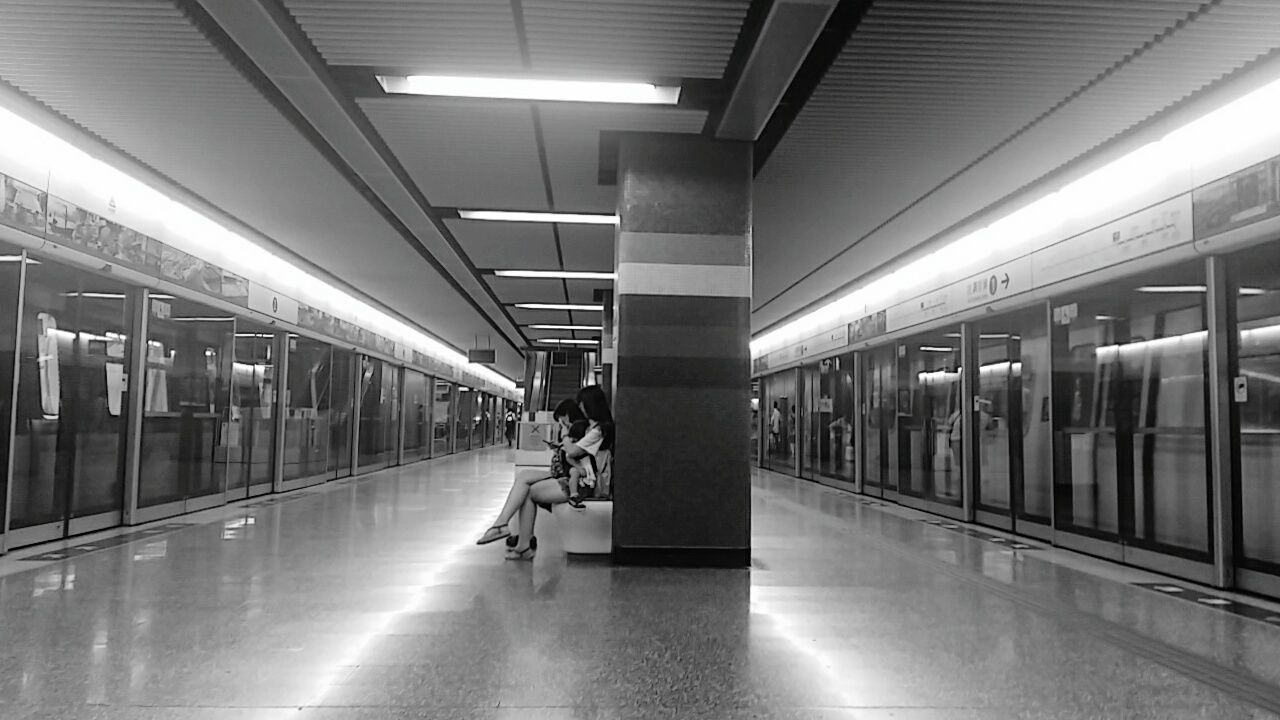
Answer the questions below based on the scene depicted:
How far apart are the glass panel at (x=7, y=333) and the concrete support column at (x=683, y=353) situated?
478cm

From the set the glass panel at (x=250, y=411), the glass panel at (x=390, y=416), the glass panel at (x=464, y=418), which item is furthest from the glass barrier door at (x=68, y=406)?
the glass panel at (x=464, y=418)

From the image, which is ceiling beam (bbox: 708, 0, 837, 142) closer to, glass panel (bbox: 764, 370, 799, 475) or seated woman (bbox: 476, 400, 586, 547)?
seated woman (bbox: 476, 400, 586, 547)

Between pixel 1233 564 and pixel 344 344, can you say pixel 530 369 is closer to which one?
pixel 344 344

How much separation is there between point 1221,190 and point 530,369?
19611 millimetres

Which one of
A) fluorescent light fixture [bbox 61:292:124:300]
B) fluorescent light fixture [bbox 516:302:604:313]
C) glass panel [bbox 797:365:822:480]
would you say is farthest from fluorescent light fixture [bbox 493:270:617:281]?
fluorescent light fixture [bbox 61:292:124:300]

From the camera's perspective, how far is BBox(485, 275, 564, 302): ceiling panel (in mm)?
13974

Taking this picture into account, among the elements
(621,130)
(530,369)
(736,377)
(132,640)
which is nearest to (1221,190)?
(736,377)

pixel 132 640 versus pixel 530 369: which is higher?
pixel 530 369

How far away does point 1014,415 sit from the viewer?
9117mm

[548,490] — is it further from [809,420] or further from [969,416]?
[809,420]

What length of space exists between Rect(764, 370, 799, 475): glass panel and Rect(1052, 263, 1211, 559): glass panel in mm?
10071

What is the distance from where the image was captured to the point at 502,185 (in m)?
8.21

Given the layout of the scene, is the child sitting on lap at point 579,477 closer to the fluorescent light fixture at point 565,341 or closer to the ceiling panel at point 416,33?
the ceiling panel at point 416,33

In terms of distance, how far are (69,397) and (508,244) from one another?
17.0 ft
